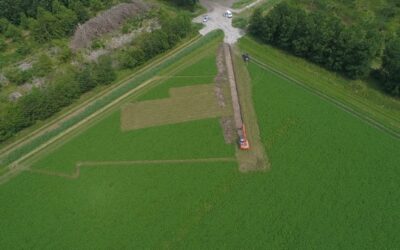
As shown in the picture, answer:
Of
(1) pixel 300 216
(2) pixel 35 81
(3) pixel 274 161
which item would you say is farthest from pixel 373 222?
(2) pixel 35 81

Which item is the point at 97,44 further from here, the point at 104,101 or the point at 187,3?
the point at 187,3

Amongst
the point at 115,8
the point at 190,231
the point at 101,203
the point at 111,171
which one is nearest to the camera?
the point at 190,231

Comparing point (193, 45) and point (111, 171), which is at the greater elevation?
point (193, 45)

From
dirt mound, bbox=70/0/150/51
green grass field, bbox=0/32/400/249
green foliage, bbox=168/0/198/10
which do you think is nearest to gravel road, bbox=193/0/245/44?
green foliage, bbox=168/0/198/10

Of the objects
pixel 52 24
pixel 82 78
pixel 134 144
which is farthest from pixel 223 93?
pixel 52 24

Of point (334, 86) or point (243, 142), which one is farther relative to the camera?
point (334, 86)

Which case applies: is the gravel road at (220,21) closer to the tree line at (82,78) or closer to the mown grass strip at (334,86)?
the mown grass strip at (334,86)

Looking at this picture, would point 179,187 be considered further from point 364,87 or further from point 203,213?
point 364,87

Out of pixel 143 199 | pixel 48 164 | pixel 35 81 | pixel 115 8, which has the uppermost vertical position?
pixel 115 8
